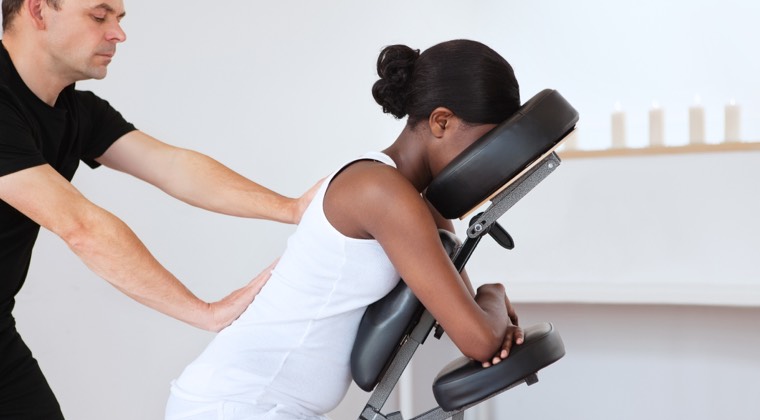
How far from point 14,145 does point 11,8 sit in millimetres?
321

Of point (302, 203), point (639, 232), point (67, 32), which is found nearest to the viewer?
point (67, 32)

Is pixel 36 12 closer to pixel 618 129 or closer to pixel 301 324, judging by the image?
pixel 301 324

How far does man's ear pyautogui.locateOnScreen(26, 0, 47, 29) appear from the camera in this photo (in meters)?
1.43

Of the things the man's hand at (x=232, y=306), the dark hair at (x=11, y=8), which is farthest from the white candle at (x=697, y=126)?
the dark hair at (x=11, y=8)

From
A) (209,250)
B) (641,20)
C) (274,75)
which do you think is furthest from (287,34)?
(641,20)

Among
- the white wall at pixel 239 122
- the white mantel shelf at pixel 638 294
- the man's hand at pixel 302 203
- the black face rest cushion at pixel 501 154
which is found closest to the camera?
the black face rest cushion at pixel 501 154

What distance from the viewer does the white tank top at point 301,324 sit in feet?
4.19

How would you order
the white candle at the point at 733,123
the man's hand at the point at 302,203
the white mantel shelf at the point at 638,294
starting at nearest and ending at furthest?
the man's hand at the point at 302,203 → the white mantel shelf at the point at 638,294 → the white candle at the point at 733,123

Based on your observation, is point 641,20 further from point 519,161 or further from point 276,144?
point 519,161

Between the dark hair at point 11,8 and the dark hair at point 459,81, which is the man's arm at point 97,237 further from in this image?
the dark hair at point 459,81

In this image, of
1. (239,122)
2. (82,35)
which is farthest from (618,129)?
(82,35)

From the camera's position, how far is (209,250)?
259 cm

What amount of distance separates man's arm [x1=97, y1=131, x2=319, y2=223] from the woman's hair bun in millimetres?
404

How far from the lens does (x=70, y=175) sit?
1677mm
